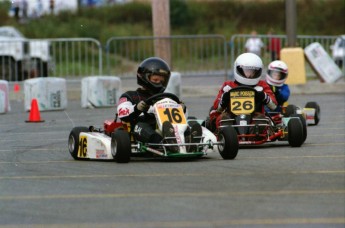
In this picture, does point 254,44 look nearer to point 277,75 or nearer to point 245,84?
point 277,75

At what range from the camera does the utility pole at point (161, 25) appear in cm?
2853

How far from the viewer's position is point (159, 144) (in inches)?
507

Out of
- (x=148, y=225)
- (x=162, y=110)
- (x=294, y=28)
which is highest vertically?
(x=294, y=28)

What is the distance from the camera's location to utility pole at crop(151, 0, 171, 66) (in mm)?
28531

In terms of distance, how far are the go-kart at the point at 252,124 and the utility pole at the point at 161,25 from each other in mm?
13564

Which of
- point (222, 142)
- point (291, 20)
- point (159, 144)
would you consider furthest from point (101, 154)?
point (291, 20)

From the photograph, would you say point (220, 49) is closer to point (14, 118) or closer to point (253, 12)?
point (14, 118)

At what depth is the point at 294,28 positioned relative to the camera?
2833 cm

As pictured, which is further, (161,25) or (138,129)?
(161,25)

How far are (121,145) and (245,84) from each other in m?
2.98

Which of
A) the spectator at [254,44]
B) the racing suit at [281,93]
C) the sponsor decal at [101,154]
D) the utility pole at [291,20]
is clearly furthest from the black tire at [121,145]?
the spectator at [254,44]

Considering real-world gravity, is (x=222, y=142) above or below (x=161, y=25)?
below

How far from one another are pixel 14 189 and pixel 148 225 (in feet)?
8.96

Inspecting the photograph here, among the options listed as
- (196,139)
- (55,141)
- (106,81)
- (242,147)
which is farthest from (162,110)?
(106,81)
